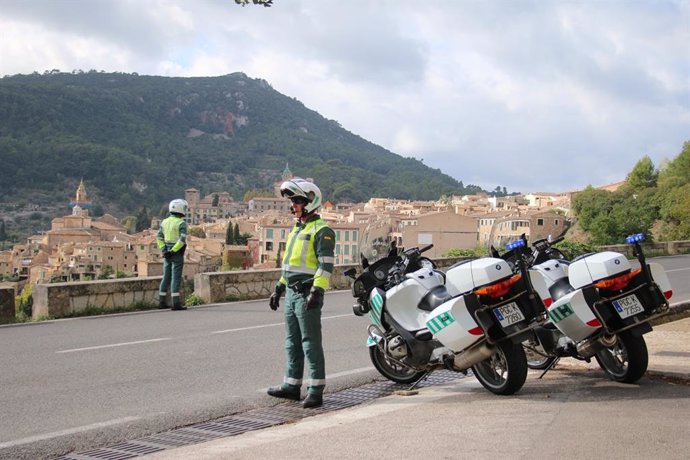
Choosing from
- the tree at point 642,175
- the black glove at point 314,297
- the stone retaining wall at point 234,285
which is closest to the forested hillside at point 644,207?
the tree at point 642,175

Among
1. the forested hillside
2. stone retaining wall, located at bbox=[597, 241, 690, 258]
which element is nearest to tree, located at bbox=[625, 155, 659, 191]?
the forested hillside

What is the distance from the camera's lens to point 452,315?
6277 mm

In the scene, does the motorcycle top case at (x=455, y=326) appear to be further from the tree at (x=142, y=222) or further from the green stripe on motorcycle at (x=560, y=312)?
the tree at (x=142, y=222)

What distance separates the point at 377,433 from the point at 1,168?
636 ft

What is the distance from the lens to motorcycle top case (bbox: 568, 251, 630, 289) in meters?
6.65

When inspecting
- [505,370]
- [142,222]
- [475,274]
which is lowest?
[505,370]

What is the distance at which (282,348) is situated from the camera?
9781mm

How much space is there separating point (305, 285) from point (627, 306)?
8.49 feet

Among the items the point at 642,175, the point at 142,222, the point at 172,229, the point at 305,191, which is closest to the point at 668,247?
the point at 172,229

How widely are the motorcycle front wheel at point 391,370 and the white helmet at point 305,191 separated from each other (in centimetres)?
148

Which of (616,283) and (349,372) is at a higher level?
(616,283)

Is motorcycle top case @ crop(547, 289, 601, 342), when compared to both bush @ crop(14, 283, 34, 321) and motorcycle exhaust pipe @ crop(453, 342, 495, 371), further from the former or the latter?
bush @ crop(14, 283, 34, 321)

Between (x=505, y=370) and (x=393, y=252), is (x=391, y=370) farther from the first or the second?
(x=505, y=370)

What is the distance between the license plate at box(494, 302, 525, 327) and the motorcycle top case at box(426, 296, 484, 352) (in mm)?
190
